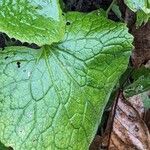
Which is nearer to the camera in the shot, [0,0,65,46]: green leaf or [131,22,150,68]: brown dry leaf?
[0,0,65,46]: green leaf

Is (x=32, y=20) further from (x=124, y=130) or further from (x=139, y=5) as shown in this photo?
(x=124, y=130)

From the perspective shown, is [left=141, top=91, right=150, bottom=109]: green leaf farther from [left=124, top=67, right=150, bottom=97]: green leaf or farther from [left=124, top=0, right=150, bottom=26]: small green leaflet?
[left=124, top=0, right=150, bottom=26]: small green leaflet

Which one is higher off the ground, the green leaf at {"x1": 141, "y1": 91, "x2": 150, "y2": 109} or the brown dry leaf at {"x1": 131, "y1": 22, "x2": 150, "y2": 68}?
the brown dry leaf at {"x1": 131, "y1": 22, "x2": 150, "y2": 68}

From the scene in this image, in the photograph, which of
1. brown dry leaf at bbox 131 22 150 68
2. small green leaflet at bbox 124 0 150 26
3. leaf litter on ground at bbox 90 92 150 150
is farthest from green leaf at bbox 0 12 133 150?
brown dry leaf at bbox 131 22 150 68

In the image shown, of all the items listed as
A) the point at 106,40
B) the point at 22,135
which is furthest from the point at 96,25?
the point at 22,135

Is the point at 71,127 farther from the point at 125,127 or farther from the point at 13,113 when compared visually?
the point at 125,127

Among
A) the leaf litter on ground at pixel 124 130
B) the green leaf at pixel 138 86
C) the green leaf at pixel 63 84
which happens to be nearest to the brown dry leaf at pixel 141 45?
the green leaf at pixel 138 86
